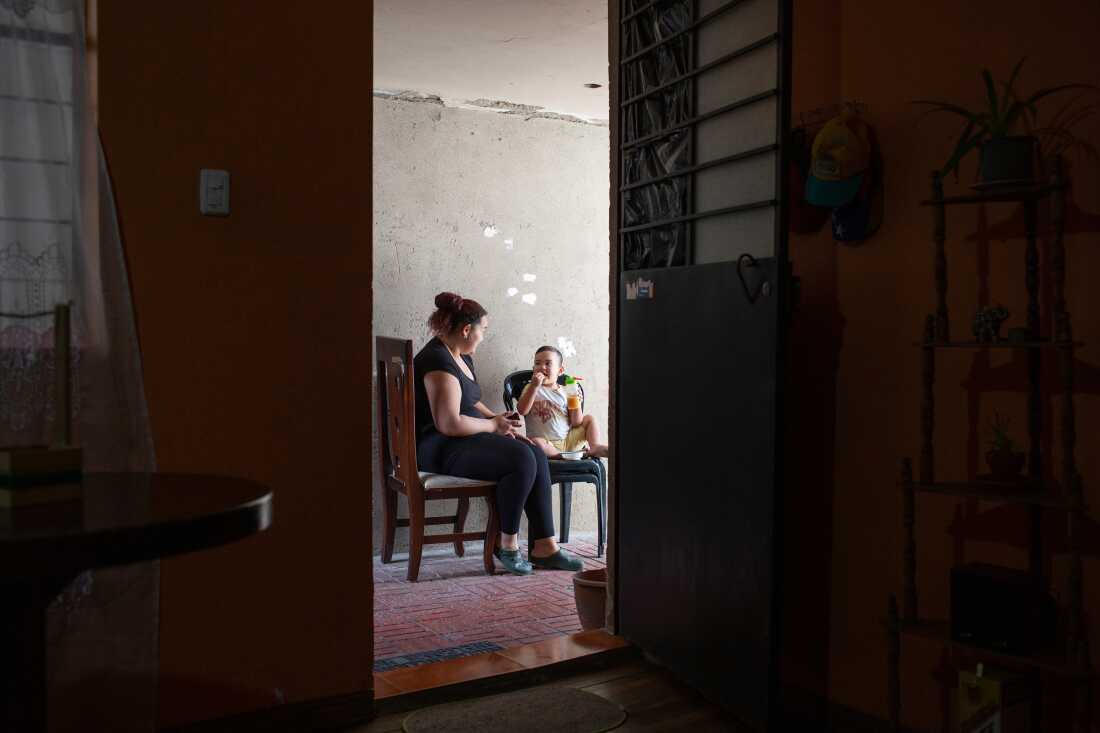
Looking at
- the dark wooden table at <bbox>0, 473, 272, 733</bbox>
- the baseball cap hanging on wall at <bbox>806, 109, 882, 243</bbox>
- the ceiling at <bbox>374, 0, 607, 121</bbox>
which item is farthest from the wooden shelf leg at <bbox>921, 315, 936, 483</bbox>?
the ceiling at <bbox>374, 0, 607, 121</bbox>

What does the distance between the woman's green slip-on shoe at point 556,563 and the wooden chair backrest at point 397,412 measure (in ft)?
2.21

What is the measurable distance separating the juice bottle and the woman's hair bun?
90 centimetres

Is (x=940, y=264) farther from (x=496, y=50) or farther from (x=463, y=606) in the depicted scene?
(x=496, y=50)

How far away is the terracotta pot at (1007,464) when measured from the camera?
6.77 ft

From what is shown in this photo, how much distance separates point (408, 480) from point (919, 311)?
261 centimetres

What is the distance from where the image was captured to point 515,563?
4.59 meters

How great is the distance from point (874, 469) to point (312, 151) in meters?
1.59

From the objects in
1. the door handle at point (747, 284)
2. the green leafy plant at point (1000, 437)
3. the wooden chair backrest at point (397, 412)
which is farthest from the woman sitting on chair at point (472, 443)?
the green leafy plant at point (1000, 437)

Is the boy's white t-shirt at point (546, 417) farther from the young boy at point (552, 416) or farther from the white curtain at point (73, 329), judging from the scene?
the white curtain at point (73, 329)

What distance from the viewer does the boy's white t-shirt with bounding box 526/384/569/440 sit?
525cm

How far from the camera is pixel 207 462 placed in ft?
7.84

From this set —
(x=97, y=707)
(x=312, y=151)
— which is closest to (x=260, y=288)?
(x=312, y=151)

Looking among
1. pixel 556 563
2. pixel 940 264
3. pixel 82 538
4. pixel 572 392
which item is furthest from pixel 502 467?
pixel 82 538

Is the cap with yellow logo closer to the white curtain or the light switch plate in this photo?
the light switch plate
